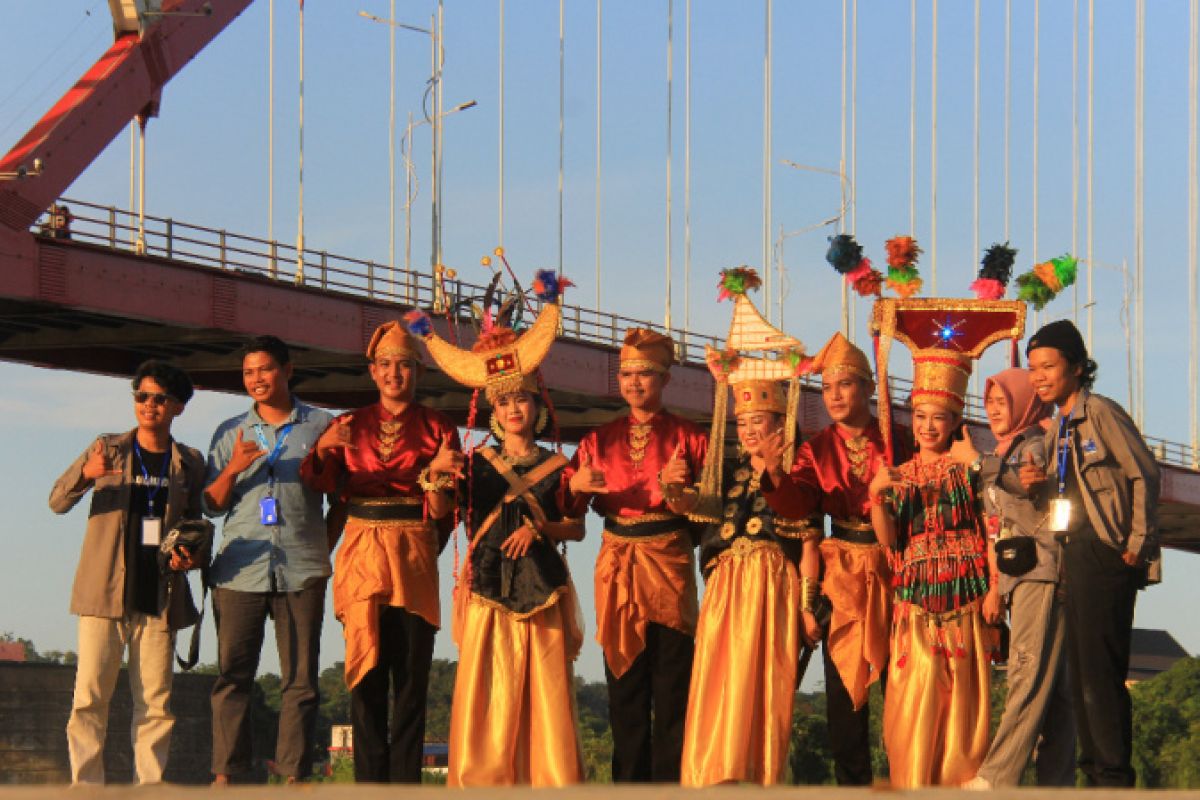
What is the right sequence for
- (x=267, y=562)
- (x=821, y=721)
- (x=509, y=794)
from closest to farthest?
(x=509, y=794)
(x=267, y=562)
(x=821, y=721)

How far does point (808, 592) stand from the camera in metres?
9.22

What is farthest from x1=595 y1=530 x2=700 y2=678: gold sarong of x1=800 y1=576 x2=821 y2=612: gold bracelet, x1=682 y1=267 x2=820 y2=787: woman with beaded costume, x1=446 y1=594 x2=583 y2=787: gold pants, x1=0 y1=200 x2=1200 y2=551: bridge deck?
x1=0 y1=200 x2=1200 y2=551: bridge deck

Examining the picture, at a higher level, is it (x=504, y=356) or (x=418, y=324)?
(x=418, y=324)

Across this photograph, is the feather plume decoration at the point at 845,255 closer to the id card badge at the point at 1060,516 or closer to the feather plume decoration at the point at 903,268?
the feather plume decoration at the point at 903,268

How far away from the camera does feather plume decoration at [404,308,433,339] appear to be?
952 centimetres

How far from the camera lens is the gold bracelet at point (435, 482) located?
8938mm

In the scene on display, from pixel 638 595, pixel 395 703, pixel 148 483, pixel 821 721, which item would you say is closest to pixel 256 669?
pixel 395 703

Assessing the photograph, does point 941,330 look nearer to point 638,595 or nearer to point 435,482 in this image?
point 638,595

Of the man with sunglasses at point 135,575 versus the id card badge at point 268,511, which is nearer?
the man with sunglasses at point 135,575

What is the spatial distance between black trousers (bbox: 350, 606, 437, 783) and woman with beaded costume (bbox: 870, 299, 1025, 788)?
181 centimetres

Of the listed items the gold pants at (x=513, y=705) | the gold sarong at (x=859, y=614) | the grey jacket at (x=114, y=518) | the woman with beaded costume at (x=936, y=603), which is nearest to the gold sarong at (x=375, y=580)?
the gold pants at (x=513, y=705)

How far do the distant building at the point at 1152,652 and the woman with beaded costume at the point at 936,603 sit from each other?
275 feet

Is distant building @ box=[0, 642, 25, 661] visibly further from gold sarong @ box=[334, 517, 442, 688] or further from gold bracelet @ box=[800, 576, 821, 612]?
gold bracelet @ box=[800, 576, 821, 612]

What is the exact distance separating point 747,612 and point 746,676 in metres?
0.26
